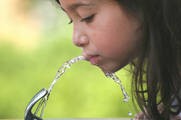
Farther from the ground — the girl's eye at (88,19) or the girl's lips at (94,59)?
the girl's eye at (88,19)

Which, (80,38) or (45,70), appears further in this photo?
(45,70)

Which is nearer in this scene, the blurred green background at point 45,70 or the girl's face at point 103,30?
the girl's face at point 103,30

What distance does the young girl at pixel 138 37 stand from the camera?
994mm

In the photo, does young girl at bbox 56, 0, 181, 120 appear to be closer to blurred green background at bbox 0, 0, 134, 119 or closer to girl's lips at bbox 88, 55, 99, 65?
girl's lips at bbox 88, 55, 99, 65

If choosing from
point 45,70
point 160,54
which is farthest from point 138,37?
point 45,70

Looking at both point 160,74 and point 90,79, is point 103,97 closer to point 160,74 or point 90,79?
point 90,79

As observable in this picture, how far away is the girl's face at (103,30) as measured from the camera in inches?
39.0

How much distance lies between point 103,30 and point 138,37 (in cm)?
8

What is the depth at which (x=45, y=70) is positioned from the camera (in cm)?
265

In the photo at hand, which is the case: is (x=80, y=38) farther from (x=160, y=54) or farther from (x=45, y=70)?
(x=45, y=70)

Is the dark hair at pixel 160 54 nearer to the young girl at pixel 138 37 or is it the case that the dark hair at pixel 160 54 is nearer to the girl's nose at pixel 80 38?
the young girl at pixel 138 37

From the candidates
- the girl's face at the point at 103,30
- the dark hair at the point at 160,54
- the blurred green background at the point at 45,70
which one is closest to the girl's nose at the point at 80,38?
the girl's face at the point at 103,30

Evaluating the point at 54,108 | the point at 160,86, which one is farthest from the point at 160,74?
the point at 54,108

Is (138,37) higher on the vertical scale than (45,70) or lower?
higher
